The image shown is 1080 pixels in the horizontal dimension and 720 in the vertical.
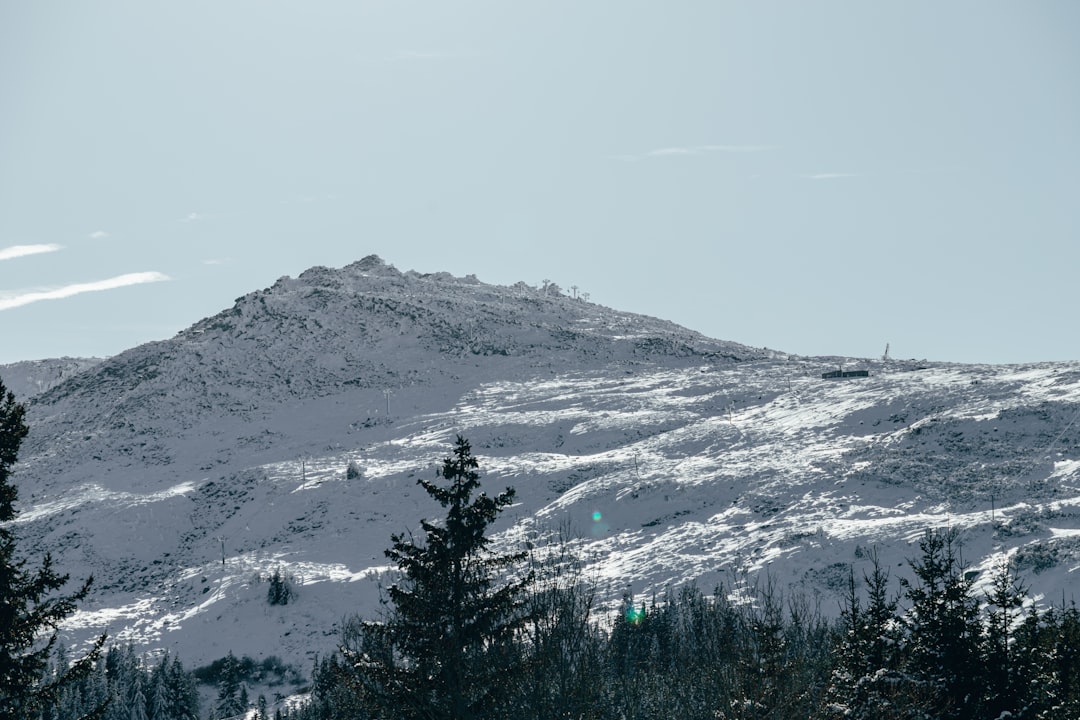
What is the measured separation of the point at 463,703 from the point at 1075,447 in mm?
114589

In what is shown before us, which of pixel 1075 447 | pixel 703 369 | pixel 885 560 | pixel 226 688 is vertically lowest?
pixel 226 688

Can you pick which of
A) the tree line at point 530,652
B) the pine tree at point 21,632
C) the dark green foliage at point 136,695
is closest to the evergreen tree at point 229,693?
the dark green foliage at point 136,695

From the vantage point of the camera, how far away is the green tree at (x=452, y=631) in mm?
17688

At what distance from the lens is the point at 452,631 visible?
18.8 metres

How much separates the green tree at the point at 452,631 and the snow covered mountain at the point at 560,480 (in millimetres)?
60804

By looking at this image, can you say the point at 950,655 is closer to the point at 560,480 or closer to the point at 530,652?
the point at 530,652

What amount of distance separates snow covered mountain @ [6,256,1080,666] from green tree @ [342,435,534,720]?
60804mm

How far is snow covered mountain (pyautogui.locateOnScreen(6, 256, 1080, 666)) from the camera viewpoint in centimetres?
10050

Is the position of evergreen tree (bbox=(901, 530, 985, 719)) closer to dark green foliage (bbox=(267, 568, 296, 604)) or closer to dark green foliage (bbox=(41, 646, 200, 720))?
dark green foliage (bbox=(41, 646, 200, 720))

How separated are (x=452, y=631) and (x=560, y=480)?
113m

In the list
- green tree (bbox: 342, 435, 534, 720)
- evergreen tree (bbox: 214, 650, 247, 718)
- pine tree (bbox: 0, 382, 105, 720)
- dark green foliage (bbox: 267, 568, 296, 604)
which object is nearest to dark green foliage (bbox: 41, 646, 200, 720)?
evergreen tree (bbox: 214, 650, 247, 718)

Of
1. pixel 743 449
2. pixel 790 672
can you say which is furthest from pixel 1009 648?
pixel 743 449

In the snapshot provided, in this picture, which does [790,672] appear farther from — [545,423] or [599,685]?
[545,423]

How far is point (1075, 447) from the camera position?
114 metres
